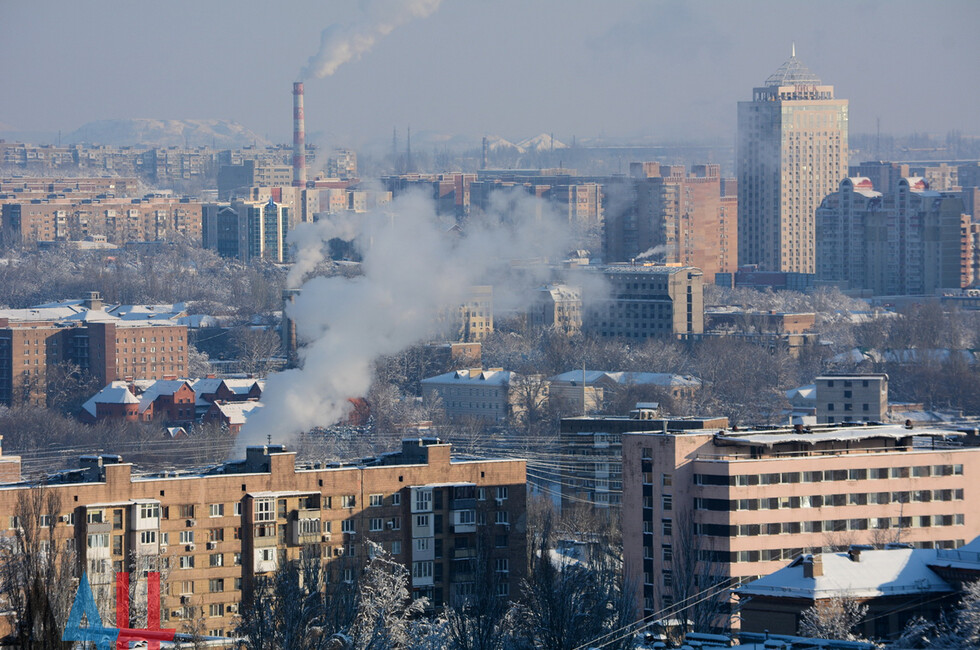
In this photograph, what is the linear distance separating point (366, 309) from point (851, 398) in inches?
543

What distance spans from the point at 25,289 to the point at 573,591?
81803 millimetres

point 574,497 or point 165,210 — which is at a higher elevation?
point 165,210

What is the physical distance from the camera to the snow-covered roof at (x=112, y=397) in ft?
231

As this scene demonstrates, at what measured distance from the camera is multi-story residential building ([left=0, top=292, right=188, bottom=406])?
77875mm

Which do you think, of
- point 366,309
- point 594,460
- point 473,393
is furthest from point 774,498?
point 473,393

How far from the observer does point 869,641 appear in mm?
23109

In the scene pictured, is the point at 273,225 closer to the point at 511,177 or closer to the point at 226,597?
the point at 511,177

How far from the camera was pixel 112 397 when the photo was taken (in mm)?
70750

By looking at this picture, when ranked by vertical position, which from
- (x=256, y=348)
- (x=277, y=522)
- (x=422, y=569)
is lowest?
(x=422, y=569)

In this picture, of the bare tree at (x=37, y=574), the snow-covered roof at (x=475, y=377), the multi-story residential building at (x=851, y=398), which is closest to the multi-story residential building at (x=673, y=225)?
the snow-covered roof at (x=475, y=377)

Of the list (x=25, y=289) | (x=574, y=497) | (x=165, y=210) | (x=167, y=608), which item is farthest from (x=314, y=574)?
(x=165, y=210)

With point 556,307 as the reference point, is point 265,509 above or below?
below

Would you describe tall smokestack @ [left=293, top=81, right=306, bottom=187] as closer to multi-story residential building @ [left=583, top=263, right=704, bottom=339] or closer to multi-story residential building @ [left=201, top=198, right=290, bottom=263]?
multi-story residential building @ [left=201, top=198, right=290, bottom=263]

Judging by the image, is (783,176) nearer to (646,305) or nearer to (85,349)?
(646,305)
